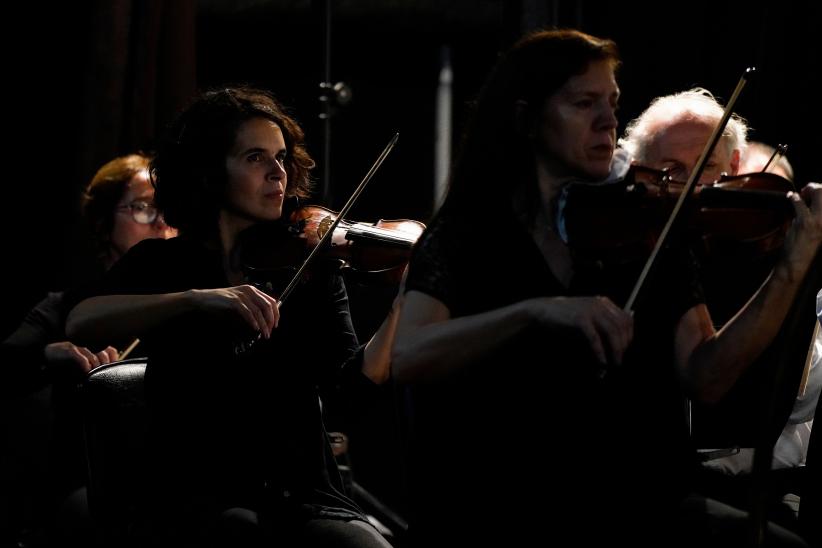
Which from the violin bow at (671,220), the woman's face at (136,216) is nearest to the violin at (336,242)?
the woman's face at (136,216)

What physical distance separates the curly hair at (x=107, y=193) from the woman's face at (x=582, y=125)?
1391 millimetres

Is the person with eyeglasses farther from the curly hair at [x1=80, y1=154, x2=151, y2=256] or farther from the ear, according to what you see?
the ear

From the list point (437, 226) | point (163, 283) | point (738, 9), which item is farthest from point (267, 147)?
point (738, 9)

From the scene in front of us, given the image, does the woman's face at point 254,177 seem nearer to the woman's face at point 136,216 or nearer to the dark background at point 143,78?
the woman's face at point 136,216

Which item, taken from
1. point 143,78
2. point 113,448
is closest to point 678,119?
point 113,448

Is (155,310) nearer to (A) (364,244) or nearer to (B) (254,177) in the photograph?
(B) (254,177)

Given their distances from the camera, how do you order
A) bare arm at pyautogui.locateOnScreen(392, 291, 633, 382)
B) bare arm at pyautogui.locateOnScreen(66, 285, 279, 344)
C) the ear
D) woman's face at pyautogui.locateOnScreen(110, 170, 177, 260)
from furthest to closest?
woman's face at pyautogui.locateOnScreen(110, 170, 177, 260) → the ear → bare arm at pyautogui.locateOnScreen(66, 285, 279, 344) → bare arm at pyautogui.locateOnScreen(392, 291, 633, 382)

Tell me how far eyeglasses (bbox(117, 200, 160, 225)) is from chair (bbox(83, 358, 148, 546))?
2.55 feet

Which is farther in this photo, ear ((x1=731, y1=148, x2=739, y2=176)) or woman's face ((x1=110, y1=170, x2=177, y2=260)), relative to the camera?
woman's face ((x1=110, y1=170, x2=177, y2=260))

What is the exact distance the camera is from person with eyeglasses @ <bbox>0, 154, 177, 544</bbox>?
2406 millimetres

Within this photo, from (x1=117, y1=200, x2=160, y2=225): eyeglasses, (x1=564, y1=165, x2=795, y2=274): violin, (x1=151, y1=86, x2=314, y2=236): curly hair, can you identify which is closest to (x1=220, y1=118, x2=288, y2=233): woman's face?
(x1=151, y1=86, x2=314, y2=236): curly hair

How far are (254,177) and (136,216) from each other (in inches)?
26.2

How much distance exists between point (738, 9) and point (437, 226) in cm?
192

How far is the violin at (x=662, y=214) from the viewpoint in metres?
1.49
